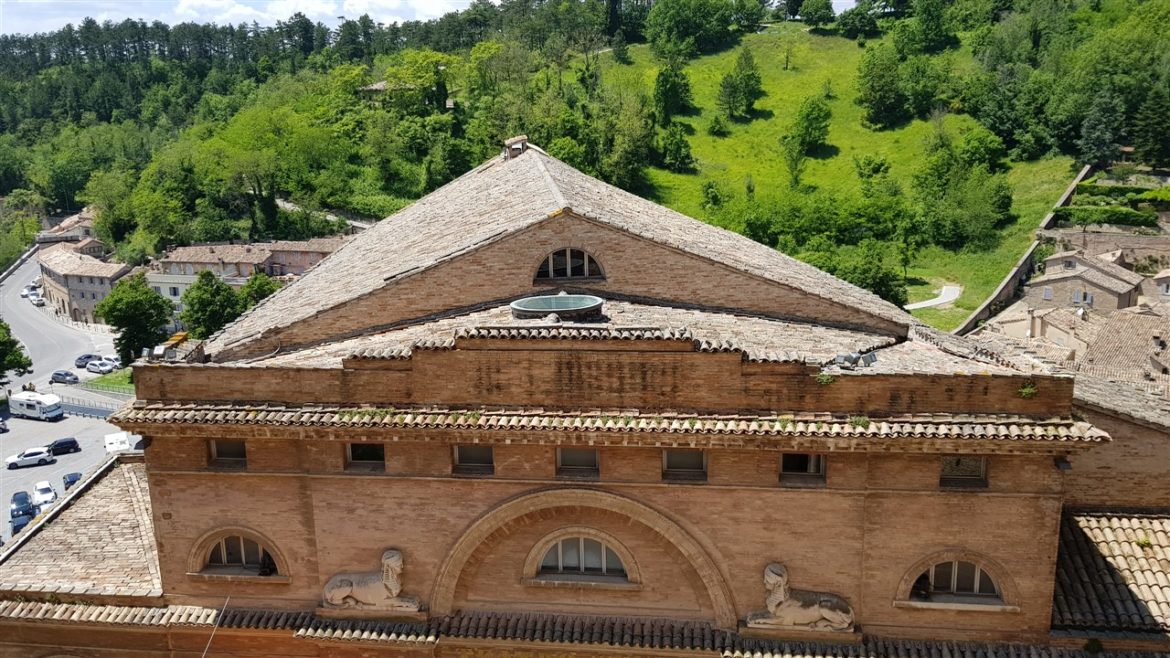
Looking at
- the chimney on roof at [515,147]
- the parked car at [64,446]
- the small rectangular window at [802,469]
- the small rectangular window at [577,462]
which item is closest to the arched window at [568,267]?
the small rectangular window at [577,462]

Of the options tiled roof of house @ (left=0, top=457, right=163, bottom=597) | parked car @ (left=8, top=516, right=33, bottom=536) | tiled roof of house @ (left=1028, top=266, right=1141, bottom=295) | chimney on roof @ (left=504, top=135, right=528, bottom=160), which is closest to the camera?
tiled roof of house @ (left=0, top=457, right=163, bottom=597)

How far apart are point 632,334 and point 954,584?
847 cm

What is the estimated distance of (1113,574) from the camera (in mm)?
19422

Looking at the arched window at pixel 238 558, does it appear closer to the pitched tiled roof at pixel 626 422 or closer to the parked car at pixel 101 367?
the pitched tiled roof at pixel 626 422

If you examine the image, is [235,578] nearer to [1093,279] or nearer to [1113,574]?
[1113,574]

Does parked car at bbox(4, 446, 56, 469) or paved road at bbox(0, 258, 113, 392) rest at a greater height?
parked car at bbox(4, 446, 56, 469)

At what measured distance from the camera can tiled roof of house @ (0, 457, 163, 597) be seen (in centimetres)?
2127

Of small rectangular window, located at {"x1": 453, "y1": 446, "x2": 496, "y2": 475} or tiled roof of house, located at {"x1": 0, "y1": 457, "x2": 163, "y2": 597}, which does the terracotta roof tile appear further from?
tiled roof of house, located at {"x1": 0, "y1": 457, "x2": 163, "y2": 597}

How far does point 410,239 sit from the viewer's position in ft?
94.2

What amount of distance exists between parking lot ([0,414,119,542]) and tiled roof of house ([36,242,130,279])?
39074mm

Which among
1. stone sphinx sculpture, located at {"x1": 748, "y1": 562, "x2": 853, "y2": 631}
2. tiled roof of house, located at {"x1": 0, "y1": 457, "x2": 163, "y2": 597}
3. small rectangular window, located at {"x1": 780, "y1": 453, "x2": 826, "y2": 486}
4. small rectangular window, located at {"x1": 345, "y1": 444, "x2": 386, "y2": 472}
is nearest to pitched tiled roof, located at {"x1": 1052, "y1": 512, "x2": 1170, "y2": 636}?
stone sphinx sculpture, located at {"x1": 748, "y1": 562, "x2": 853, "y2": 631}

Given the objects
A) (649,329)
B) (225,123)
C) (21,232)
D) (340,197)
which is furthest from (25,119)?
(649,329)

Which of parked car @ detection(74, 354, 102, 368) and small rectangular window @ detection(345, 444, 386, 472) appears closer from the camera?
small rectangular window @ detection(345, 444, 386, 472)

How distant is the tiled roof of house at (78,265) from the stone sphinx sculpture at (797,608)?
336 feet
